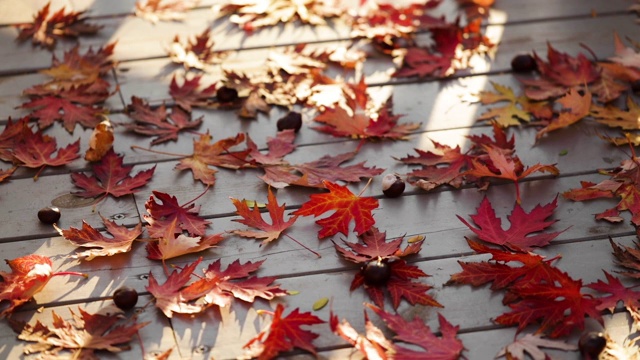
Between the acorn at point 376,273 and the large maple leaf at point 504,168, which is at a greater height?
the large maple leaf at point 504,168

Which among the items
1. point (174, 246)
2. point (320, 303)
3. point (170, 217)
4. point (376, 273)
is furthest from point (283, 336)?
point (170, 217)

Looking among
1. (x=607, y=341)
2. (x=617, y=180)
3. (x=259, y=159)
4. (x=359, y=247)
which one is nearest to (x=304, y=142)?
(x=259, y=159)

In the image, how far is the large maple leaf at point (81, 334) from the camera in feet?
5.39

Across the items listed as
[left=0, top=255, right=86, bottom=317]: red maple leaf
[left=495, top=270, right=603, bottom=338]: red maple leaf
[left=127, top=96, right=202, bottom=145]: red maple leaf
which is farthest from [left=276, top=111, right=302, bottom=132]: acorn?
[left=495, top=270, right=603, bottom=338]: red maple leaf

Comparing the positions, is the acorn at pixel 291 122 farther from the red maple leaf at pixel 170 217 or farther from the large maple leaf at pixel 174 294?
the large maple leaf at pixel 174 294

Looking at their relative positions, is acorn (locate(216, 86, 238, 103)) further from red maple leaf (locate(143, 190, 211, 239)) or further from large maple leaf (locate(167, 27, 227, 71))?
red maple leaf (locate(143, 190, 211, 239))

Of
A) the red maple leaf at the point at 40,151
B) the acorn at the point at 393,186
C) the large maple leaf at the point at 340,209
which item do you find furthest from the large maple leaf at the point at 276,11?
the large maple leaf at the point at 340,209

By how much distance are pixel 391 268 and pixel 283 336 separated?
1.02 ft

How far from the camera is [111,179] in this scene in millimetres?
2146

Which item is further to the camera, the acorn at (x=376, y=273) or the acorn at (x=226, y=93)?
the acorn at (x=226, y=93)

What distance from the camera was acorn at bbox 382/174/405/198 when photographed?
81.6 inches

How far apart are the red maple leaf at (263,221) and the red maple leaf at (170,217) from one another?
92 millimetres

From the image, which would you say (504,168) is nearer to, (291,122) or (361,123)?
(361,123)

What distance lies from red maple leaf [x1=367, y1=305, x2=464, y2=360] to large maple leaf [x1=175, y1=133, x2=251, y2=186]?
669 millimetres
